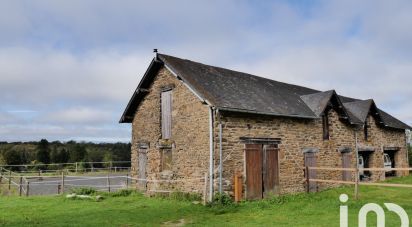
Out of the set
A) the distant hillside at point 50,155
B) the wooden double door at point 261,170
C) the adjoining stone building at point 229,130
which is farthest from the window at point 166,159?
the distant hillside at point 50,155

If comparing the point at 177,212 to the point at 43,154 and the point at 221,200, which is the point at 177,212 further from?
the point at 43,154

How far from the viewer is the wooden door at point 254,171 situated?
15.8m

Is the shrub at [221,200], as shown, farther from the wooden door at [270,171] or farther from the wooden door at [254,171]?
the wooden door at [270,171]

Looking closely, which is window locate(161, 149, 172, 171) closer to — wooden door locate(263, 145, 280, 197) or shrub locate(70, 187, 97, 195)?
shrub locate(70, 187, 97, 195)

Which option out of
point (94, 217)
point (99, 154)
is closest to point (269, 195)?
point (94, 217)

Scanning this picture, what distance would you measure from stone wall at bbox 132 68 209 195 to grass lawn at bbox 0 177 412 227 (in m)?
1.24

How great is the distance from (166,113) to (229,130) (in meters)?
3.65

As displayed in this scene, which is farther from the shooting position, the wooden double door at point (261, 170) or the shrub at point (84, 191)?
the shrub at point (84, 191)

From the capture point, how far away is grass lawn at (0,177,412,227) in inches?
445

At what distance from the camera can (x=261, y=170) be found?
16.4 metres

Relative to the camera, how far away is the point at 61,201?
16.3 meters

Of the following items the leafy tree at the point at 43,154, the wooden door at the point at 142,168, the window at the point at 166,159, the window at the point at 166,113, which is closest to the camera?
the window at the point at 166,159

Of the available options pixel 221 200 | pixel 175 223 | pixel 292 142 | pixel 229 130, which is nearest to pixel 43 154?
pixel 292 142

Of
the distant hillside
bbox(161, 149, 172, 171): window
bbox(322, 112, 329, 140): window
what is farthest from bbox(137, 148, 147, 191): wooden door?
the distant hillside
